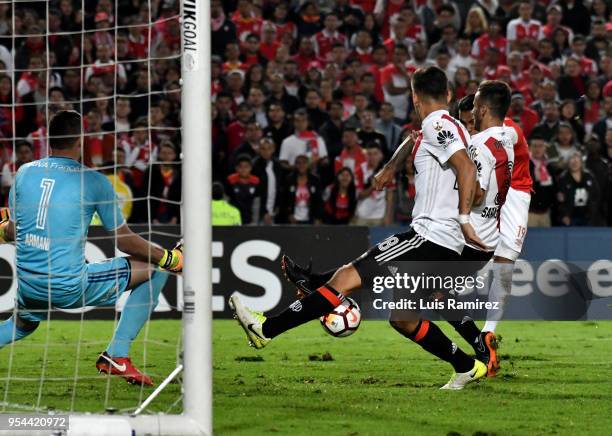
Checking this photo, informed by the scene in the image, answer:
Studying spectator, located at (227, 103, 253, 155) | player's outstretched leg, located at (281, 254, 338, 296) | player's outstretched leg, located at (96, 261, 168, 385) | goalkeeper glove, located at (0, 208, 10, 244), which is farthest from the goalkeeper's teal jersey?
spectator, located at (227, 103, 253, 155)

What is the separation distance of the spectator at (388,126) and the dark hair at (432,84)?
8844mm

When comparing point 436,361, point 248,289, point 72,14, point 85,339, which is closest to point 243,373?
point 436,361

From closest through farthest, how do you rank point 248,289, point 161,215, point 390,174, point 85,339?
point 390,174 < point 85,339 < point 248,289 < point 161,215

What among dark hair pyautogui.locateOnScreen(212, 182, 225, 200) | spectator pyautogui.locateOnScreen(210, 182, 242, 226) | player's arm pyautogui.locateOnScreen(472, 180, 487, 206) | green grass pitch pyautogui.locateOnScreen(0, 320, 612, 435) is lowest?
green grass pitch pyautogui.locateOnScreen(0, 320, 612, 435)

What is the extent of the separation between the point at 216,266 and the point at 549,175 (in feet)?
15.5

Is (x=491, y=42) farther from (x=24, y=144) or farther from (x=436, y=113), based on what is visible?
(x=436, y=113)

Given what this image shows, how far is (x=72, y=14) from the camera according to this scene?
1828 cm

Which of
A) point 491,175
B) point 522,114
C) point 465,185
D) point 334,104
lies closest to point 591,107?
point 522,114

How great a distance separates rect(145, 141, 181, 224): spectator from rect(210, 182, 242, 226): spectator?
1.49ft

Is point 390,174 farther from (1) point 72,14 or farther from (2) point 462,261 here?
(1) point 72,14

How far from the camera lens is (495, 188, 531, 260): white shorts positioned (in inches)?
399

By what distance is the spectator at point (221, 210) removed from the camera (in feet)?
48.8

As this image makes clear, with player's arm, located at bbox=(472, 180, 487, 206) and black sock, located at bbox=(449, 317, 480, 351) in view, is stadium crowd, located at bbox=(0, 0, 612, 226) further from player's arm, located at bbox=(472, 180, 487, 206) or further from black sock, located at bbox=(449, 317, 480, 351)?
black sock, located at bbox=(449, 317, 480, 351)

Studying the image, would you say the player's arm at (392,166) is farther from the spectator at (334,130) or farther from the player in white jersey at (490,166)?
the spectator at (334,130)
